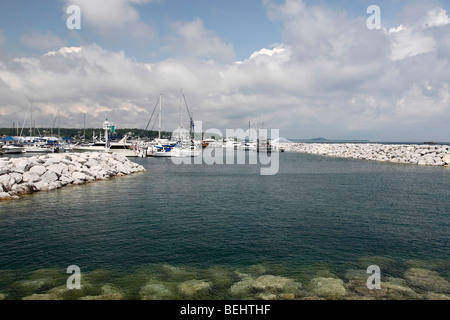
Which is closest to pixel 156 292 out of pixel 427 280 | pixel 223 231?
pixel 223 231

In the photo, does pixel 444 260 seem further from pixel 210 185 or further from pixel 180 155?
pixel 180 155

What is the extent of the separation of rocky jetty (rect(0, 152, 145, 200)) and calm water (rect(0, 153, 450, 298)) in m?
2.04

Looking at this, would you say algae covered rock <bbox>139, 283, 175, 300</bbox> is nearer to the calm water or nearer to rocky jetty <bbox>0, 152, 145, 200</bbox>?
the calm water

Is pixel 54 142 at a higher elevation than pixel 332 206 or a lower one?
higher

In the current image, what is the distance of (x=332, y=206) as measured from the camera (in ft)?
85.5

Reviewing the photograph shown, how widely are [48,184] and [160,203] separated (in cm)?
1379

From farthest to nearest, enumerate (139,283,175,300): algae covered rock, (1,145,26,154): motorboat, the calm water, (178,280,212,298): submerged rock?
1. (1,145,26,154): motorboat
2. the calm water
3. (178,280,212,298): submerged rock
4. (139,283,175,300): algae covered rock

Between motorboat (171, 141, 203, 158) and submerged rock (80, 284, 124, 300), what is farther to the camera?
motorboat (171, 141, 203, 158)

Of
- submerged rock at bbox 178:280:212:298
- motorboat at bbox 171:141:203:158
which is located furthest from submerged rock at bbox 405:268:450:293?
motorboat at bbox 171:141:203:158

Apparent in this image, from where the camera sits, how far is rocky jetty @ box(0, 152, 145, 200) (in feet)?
94.2

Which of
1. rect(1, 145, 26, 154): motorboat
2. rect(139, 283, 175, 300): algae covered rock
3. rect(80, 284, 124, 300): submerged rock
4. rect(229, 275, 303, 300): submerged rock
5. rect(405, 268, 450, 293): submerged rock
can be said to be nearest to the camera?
rect(80, 284, 124, 300): submerged rock

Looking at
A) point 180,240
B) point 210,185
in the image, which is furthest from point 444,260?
point 210,185

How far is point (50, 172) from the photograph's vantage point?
34062mm
